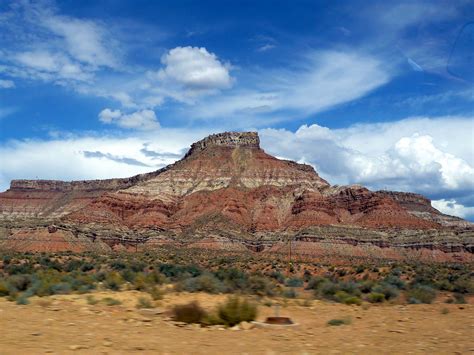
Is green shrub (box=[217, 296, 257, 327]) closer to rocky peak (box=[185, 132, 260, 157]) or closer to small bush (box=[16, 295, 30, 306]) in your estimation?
small bush (box=[16, 295, 30, 306])

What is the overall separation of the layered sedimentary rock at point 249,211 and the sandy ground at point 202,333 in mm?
82089

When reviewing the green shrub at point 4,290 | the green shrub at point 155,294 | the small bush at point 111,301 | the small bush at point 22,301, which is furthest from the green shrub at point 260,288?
the green shrub at point 4,290

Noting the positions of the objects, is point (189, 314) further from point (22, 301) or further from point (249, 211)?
point (249, 211)

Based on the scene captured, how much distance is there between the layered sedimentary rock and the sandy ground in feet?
269

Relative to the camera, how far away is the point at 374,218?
397 feet

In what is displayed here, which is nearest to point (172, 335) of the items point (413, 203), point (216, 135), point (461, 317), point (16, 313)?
point (16, 313)

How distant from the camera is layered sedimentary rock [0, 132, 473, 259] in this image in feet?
347

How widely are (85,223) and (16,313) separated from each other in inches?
4128

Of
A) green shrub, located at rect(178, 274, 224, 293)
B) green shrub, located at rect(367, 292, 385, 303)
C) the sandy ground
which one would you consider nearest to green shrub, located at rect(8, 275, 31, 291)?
the sandy ground

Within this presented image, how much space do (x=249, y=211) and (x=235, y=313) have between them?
113 m

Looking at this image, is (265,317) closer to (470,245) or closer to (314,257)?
(314,257)

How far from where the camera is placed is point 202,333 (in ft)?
39.2

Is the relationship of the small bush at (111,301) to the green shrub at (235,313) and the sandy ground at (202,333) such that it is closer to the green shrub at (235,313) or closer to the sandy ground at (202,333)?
the sandy ground at (202,333)

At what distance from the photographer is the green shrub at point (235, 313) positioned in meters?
13.1
